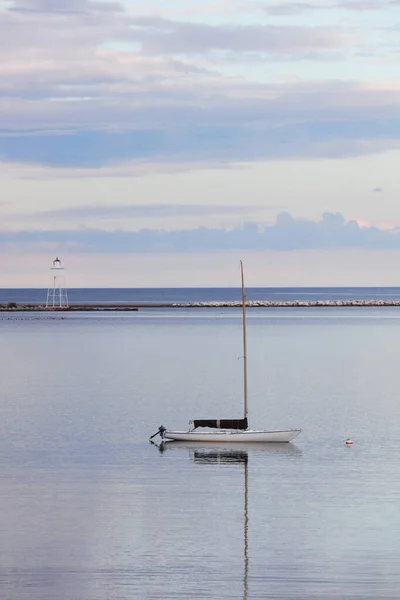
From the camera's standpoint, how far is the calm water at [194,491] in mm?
27594

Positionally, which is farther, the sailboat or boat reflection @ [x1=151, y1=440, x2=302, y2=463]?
the sailboat

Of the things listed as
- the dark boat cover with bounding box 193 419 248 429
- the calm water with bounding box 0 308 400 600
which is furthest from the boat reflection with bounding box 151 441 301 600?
the dark boat cover with bounding box 193 419 248 429

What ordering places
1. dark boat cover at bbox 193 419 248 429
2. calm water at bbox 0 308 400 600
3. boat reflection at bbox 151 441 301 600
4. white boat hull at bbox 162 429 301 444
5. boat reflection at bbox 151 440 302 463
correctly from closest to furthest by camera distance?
calm water at bbox 0 308 400 600, boat reflection at bbox 151 441 301 600, boat reflection at bbox 151 440 302 463, white boat hull at bbox 162 429 301 444, dark boat cover at bbox 193 419 248 429

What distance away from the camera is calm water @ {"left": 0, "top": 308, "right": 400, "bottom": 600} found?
27594 millimetres

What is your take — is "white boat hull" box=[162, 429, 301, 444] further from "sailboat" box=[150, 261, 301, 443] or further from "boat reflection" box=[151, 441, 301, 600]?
"boat reflection" box=[151, 441, 301, 600]

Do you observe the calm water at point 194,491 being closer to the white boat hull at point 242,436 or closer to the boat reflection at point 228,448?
the boat reflection at point 228,448

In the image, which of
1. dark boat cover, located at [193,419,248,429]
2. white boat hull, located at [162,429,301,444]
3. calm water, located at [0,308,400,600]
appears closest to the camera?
calm water, located at [0,308,400,600]

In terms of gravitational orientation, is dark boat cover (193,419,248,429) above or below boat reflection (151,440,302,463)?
above

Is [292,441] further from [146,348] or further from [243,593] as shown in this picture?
[146,348]

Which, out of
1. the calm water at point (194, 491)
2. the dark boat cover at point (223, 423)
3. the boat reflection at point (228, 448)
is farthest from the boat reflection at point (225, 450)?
the dark boat cover at point (223, 423)

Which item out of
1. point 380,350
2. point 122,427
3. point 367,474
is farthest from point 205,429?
point 380,350

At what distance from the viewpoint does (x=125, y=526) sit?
32.6 metres

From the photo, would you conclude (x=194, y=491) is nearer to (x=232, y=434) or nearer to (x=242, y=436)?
(x=232, y=434)

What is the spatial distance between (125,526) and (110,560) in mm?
3708
